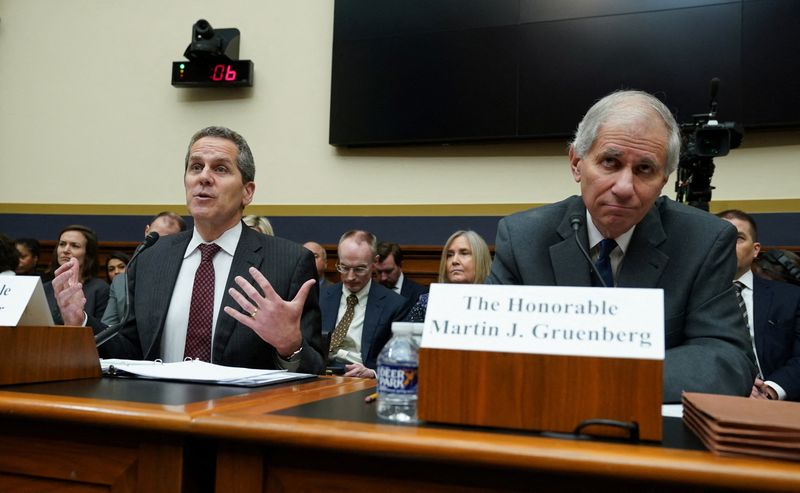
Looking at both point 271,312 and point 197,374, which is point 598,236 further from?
point 197,374

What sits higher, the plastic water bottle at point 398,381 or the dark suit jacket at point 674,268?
the dark suit jacket at point 674,268

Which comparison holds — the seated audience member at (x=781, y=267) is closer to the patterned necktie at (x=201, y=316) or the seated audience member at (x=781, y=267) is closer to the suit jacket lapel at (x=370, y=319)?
the suit jacket lapel at (x=370, y=319)

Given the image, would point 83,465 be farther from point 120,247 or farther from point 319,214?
point 120,247

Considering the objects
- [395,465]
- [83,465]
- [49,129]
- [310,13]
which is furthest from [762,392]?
[49,129]

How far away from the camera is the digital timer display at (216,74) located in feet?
16.8

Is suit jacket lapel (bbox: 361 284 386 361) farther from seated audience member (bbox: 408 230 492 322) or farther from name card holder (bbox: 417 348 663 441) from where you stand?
name card holder (bbox: 417 348 663 441)

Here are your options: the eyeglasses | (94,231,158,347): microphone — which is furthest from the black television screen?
(94,231,158,347): microphone

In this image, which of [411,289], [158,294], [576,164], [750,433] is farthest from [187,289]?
[411,289]

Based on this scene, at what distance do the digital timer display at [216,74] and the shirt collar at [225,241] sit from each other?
3.25 m

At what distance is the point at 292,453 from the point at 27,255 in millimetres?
4569

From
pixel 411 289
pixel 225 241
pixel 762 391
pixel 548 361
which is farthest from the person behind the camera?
pixel 411 289

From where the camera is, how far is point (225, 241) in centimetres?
208

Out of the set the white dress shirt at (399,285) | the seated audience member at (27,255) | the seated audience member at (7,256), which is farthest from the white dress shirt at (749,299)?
the seated audience member at (27,255)

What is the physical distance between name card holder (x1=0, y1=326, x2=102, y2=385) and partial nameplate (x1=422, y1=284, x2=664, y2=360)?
782 millimetres
